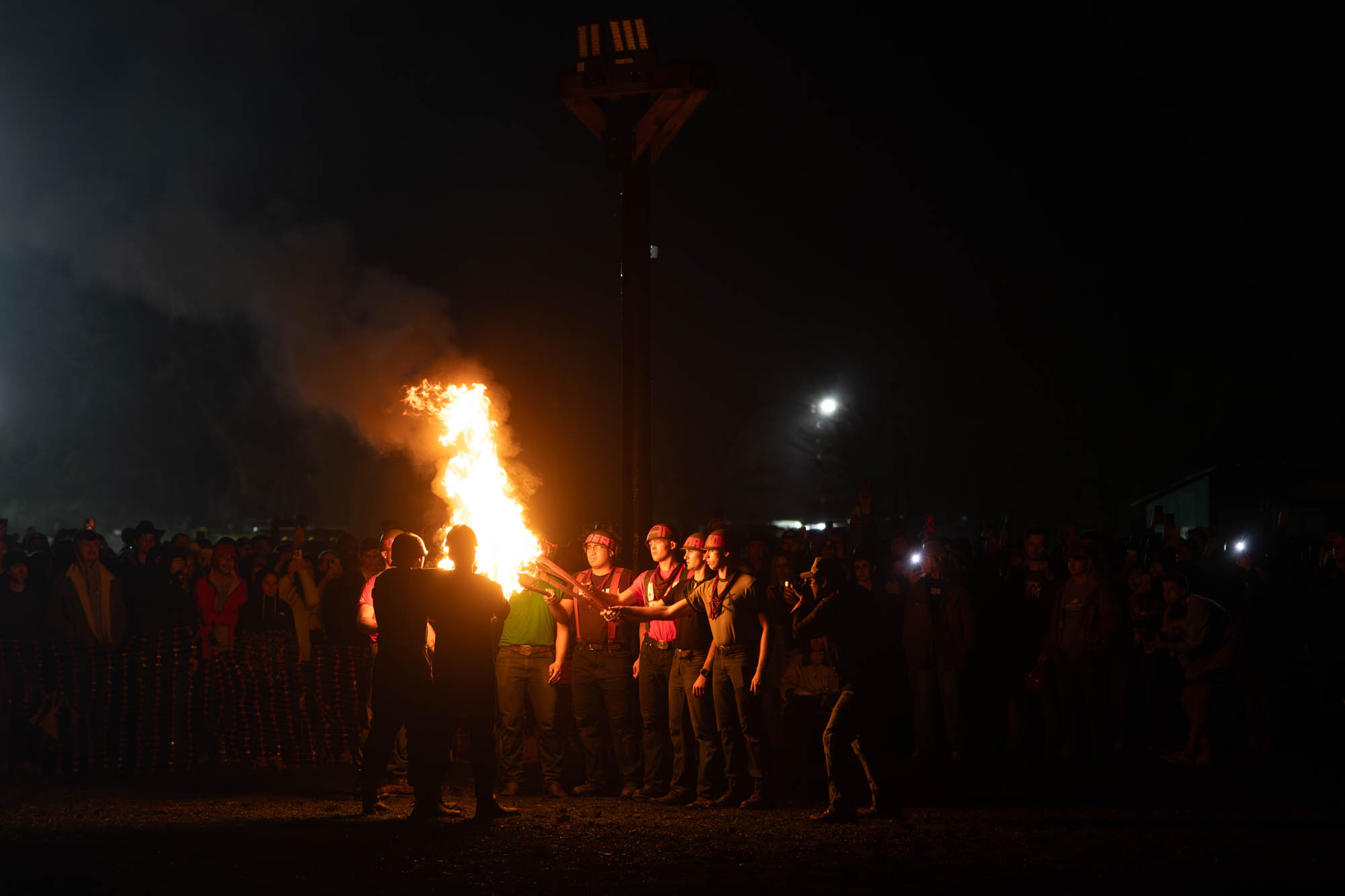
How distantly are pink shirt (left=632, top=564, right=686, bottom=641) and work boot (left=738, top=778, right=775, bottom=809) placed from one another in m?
1.31

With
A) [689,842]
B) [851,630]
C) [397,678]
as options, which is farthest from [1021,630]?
[397,678]

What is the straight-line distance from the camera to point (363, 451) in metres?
35.3

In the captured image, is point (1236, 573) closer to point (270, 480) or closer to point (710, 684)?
point (710, 684)

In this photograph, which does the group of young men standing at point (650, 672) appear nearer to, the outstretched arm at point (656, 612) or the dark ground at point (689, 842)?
the outstretched arm at point (656, 612)

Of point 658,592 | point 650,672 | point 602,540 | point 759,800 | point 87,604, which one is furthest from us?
point 87,604

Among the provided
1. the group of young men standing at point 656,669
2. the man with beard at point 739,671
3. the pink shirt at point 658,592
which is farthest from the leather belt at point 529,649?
the man with beard at point 739,671

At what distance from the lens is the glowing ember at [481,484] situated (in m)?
9.75

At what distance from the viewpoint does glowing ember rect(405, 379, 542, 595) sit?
32.0ft

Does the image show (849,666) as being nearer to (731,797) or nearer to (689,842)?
(731,797)

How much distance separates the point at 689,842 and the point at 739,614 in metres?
2.04

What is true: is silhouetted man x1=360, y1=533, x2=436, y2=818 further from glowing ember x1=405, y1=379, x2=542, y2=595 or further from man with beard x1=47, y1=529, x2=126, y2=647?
man with beard x1=47, y1=529, x2=126, y2=647

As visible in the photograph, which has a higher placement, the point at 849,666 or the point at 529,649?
the point at 529,649

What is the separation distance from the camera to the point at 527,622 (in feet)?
31.3

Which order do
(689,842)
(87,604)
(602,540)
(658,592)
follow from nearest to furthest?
1. (689,842)
2. (658,592)
3. (602,540)
4. (87,604)
